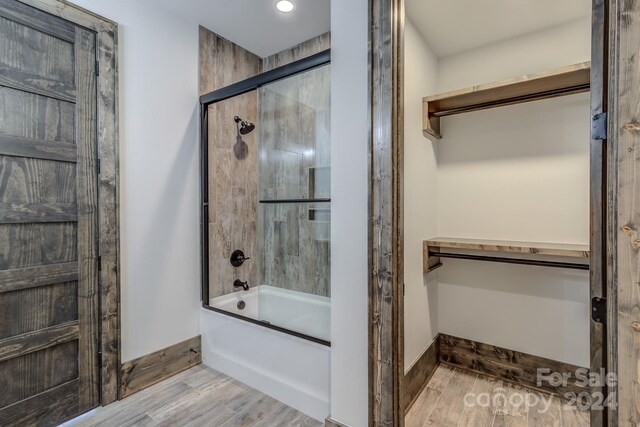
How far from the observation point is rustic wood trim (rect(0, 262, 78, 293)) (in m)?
1.55

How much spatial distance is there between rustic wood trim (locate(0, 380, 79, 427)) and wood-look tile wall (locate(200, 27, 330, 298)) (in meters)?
1.04

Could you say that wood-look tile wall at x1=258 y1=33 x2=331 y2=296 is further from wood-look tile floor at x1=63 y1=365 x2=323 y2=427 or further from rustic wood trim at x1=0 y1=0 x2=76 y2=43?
rustic wood trim at x1=0 y1=0 x2=76 y2=43

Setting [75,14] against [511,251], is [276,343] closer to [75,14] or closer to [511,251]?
[511,251]

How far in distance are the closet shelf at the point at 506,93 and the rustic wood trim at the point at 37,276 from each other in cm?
233

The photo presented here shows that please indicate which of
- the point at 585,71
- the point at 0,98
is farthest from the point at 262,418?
the point at 585,71

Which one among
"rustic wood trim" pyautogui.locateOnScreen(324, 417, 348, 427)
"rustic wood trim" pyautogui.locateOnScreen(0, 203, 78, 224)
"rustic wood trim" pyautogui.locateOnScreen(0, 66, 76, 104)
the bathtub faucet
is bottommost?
"rustic wood trim" pyautogui.locateOnScreen(324, 417, 348, 427)

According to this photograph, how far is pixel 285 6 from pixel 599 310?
2.48m

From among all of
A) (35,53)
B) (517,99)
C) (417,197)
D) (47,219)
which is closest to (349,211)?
(417,197)

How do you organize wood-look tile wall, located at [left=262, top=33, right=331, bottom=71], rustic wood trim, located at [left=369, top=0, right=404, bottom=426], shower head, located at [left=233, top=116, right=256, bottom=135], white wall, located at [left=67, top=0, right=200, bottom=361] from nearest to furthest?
1. rustic wood trim, located at [left=369, top=0, right=404, bottom=426]
2. white wall, located at [left=67, top=0, right=200, bottom=361]
3. wood-look tile wall, located at [left=262, top=33, right=331, bottom=71]
4. shower head, located at [left=233, top=116, right=256, bottom=135]

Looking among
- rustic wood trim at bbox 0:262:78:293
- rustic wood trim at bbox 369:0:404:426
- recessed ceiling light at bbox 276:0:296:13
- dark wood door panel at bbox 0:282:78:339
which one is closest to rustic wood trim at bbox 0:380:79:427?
dark wood door panel at bbox 0:282:78:339

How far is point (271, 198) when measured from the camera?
2357 millimetres

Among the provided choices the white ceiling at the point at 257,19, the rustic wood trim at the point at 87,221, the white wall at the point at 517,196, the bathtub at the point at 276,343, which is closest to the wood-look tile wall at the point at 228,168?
the white ceiling at the point at 257,19

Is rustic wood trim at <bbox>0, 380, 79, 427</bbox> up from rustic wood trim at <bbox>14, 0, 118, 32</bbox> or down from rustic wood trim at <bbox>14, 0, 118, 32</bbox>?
down

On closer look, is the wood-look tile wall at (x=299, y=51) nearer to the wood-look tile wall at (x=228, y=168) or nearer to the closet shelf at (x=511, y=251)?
the wood-look tile wall at (x=228, y=168)
